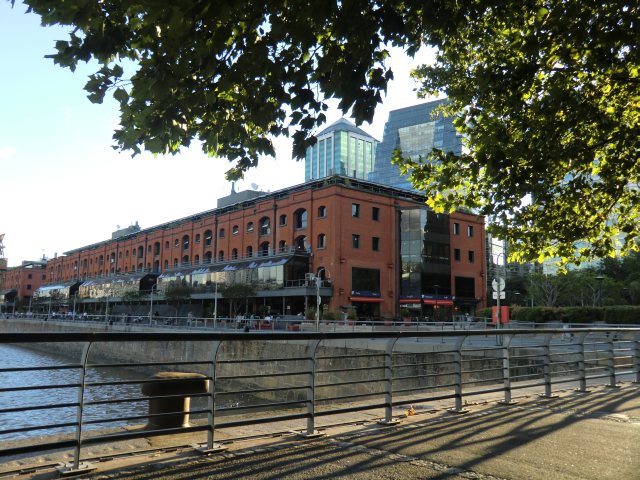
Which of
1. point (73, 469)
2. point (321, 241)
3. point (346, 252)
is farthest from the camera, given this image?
point (321, 241)

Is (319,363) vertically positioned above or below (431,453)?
below

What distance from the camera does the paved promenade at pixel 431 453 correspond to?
4.89 meters

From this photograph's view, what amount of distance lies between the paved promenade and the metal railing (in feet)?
0.98

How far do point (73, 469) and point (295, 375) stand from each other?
13548 millimetres

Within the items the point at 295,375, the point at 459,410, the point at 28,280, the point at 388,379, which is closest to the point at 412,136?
the point at 295,375

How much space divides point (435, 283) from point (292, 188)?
19640mm

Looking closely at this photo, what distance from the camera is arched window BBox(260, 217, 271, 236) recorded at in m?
61.5

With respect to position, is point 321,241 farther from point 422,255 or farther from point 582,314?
point 582,314

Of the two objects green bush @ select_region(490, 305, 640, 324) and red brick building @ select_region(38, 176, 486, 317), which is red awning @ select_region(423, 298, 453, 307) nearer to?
red brick building @ select_region(38, 176, 486, 317)

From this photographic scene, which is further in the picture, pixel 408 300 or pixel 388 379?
pixel 408 300

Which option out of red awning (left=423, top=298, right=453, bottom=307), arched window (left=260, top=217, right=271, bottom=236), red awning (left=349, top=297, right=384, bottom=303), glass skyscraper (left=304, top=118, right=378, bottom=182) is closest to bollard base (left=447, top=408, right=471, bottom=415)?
red awning (left=349, top=297, right=384, bottom=303)

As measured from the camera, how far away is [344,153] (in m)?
104

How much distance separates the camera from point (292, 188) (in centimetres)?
5978

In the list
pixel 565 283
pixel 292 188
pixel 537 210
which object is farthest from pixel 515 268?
pixel 537 210
